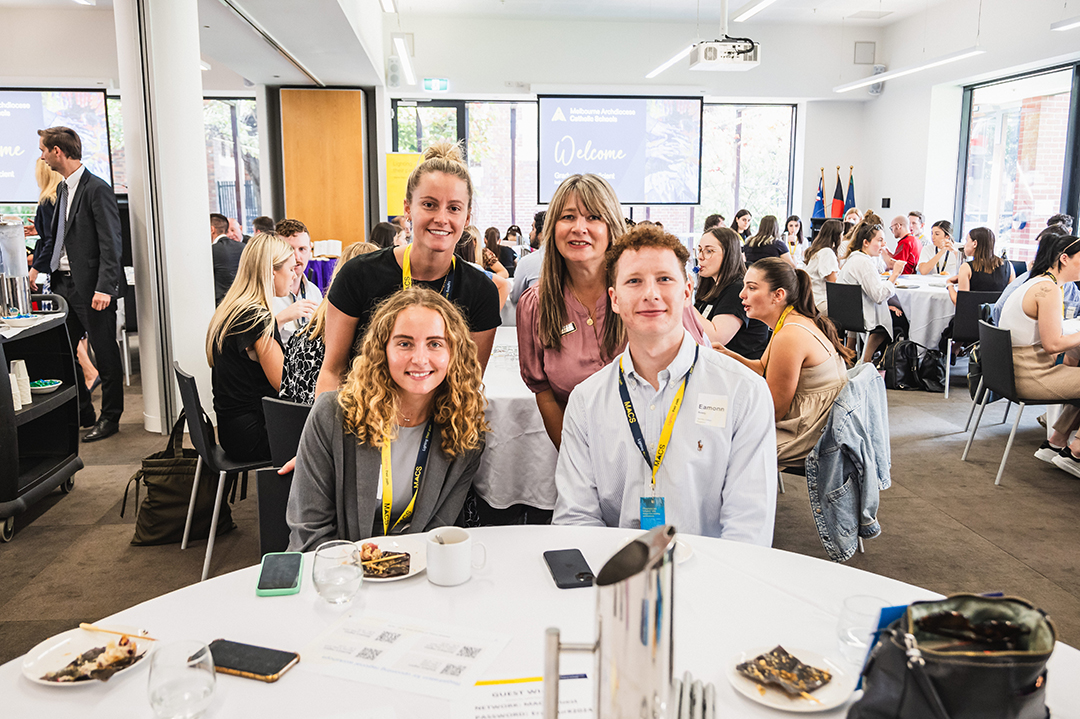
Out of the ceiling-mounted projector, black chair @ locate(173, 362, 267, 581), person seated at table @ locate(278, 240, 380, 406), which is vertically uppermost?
the ceiling-mounted projector

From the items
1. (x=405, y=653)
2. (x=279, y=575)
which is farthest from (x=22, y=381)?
(x=405, y=653)

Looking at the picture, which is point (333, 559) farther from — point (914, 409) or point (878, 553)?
point (914, 409)

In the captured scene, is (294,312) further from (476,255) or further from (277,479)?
(476,255)

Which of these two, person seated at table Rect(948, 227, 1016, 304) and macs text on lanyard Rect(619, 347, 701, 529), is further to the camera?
person seated at table Rect(948, 227, 1016, 304)

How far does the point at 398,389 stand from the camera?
6.34 ft

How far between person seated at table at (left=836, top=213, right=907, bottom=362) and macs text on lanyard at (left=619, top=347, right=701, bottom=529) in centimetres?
520

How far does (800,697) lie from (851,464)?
1.79 meters

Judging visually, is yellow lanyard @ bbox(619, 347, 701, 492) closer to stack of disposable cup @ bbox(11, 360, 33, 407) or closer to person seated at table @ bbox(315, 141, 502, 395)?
person seated at table @ bbox(315, 141, 502, 395)

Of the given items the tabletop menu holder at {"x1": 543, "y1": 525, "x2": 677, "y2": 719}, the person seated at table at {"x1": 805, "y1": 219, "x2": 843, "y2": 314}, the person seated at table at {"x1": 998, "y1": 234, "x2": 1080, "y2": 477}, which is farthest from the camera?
the person seated at table at {"x1": 805, "y1": 219, "x2": 843, "y2": 314}

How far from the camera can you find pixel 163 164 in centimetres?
491

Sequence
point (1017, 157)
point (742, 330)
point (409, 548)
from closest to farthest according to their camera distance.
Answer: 1. point (409, 548)
2. point (742, 330)
3. point (1017, 157)

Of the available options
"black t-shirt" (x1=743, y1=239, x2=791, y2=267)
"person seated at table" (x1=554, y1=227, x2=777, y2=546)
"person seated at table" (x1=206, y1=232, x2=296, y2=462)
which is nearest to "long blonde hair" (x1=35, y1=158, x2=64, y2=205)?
"person seated at table" (x1=206, y1=232, x2=296, y2=462)

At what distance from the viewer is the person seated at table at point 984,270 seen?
6340 millimetres

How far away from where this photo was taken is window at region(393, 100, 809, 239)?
36.4ft
